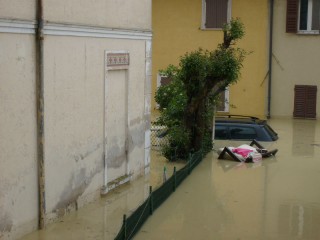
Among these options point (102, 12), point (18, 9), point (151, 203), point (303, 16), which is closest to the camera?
point (18, 9)

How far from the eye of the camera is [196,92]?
18.5 m

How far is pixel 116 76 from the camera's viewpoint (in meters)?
14.6

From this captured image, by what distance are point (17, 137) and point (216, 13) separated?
1792 centimetres

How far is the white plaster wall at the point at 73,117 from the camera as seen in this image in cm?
1170

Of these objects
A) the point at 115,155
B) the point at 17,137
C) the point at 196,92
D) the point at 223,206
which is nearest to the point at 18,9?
the point at 17,137

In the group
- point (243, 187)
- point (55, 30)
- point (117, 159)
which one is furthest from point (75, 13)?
point (243, 187)

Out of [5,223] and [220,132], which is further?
[220,132]

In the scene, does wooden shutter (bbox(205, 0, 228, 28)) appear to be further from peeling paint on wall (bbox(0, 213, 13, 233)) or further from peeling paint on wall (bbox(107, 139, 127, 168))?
peeling paint on wall (bbox(0, 213, 13, 233))

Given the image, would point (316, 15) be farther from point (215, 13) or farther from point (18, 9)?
point (18, 9)

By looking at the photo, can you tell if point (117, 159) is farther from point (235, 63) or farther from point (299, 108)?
point (299, 108)

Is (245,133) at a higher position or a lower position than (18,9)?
lower

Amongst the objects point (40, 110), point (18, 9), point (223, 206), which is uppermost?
point (18, 9)

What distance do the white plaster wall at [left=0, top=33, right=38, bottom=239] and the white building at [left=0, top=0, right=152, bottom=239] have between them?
0.02 metres

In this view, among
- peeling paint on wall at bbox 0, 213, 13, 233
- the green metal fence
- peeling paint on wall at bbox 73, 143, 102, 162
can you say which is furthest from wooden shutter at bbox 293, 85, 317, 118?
peeling paint on wall at bbox 0, 213, 13, 233
